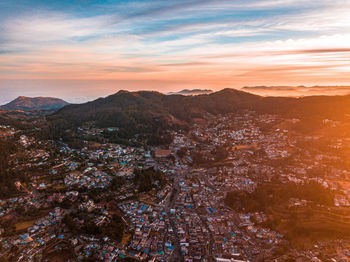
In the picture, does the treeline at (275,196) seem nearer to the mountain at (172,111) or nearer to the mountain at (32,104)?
the mountain at (172,111)

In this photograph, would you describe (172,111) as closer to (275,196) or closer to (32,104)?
(275,196)

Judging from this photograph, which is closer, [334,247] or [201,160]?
[334,247]

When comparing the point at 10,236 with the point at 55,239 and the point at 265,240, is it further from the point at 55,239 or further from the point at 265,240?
the point at 265,240

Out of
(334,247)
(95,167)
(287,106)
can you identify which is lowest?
(334,247)

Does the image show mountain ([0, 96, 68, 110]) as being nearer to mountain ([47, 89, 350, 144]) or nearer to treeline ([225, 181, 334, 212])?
mountain ([47, 89, 350, 144])

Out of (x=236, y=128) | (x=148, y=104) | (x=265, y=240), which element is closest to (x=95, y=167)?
(x=265, y=240)

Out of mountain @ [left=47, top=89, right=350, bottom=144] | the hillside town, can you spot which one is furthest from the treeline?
mountain @ [left=47, top=89, right=350, bottom=144]

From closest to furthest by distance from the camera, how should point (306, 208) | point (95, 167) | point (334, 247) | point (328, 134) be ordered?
point (334, 247)
point (306, 208)
point (95, 167)
point (328, 134)
